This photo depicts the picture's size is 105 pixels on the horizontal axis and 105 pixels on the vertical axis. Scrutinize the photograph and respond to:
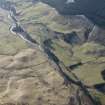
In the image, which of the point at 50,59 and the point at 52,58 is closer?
the point at 50,59

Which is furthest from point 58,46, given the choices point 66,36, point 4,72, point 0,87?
point 0,87

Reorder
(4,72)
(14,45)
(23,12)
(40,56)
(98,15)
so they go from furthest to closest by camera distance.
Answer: (23,12), (98,15), (14,45), (40,56), (4,72)

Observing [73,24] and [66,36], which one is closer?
[66,36]

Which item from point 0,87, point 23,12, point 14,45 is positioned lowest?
point 23,12

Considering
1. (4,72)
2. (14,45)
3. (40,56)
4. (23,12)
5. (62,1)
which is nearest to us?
(4,72)

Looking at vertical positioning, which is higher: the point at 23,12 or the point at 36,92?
the point at 36,92

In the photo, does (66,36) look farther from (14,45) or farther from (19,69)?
(19,69)

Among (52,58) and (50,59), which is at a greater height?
(50,59)

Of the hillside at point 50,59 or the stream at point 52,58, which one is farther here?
the stream at point 52,58

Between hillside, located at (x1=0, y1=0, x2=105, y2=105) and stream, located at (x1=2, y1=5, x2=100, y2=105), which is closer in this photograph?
hillside, located at (x1=0, y1=0, x2=105, y2=105)
